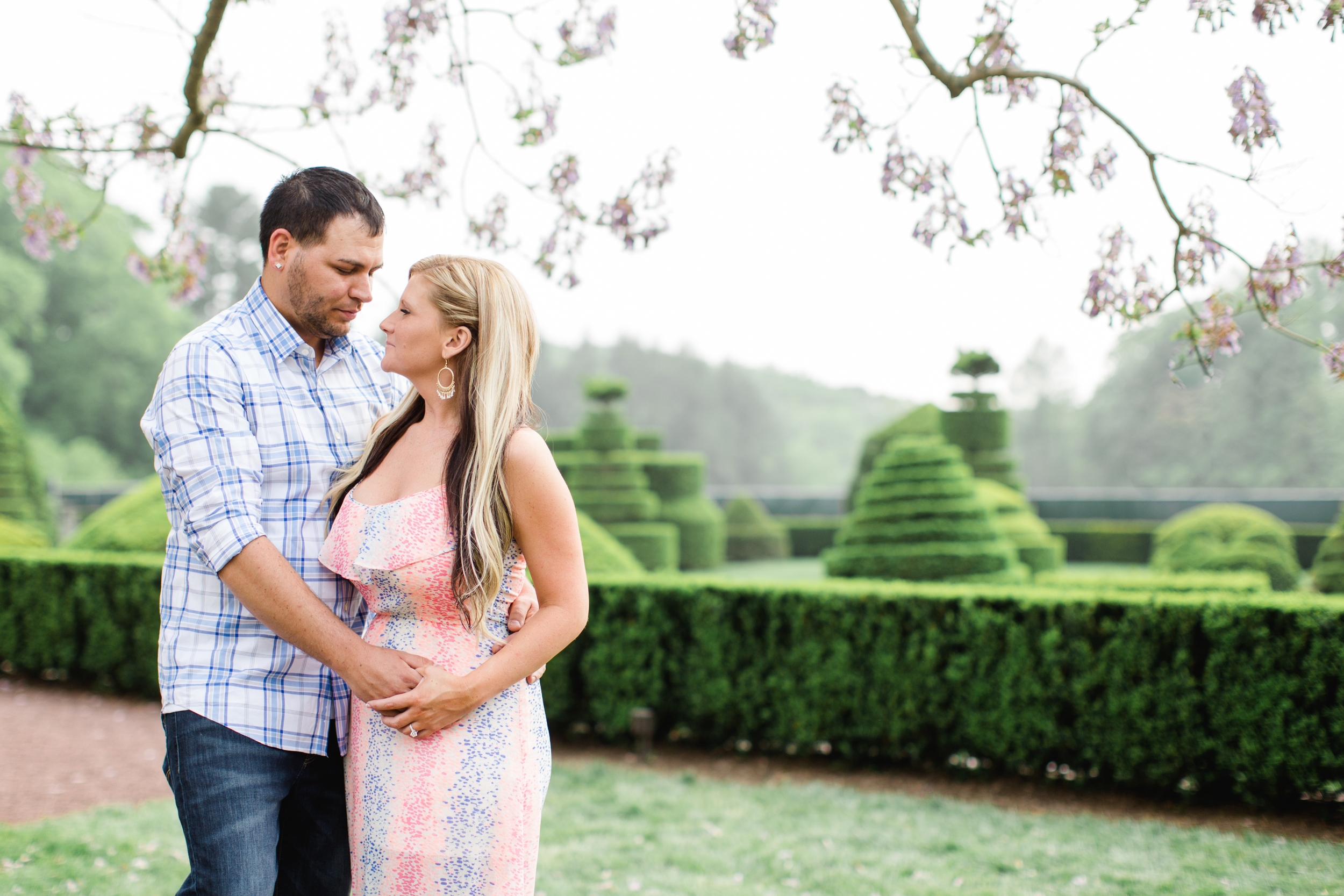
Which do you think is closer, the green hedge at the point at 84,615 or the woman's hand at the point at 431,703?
the woman's hand at the point at 431,703

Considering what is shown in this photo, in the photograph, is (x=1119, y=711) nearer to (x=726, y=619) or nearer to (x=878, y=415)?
(x=726, y=619)

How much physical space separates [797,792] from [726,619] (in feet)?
4.10

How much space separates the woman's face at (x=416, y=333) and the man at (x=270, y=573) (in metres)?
0.23

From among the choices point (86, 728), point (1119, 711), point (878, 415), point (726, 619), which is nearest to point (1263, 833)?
point (1119, 711)

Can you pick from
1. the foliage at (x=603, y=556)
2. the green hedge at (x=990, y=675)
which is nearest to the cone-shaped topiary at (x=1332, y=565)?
the green hedge at (x=990, y=675)

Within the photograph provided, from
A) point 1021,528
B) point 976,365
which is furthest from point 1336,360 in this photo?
point 976,365

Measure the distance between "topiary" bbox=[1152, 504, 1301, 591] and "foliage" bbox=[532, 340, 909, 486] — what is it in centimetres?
2921

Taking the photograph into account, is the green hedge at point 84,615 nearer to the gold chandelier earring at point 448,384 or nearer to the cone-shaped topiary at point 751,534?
the gold chandelier earring at point 448,384

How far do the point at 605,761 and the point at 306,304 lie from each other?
4914mm

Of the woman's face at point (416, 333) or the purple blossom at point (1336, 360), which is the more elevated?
the purple blossom at point (1336, 360)

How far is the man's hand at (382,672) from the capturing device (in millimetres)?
1872

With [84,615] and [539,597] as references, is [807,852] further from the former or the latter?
[84,615]

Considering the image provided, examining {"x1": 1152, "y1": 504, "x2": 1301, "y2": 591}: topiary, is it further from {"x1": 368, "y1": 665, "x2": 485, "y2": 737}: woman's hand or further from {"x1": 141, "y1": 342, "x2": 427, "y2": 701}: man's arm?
{"x1": 141, "y1": 342, "x2": 427, "y2": 701}: man's arm

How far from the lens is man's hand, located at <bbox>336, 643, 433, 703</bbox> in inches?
73.7
